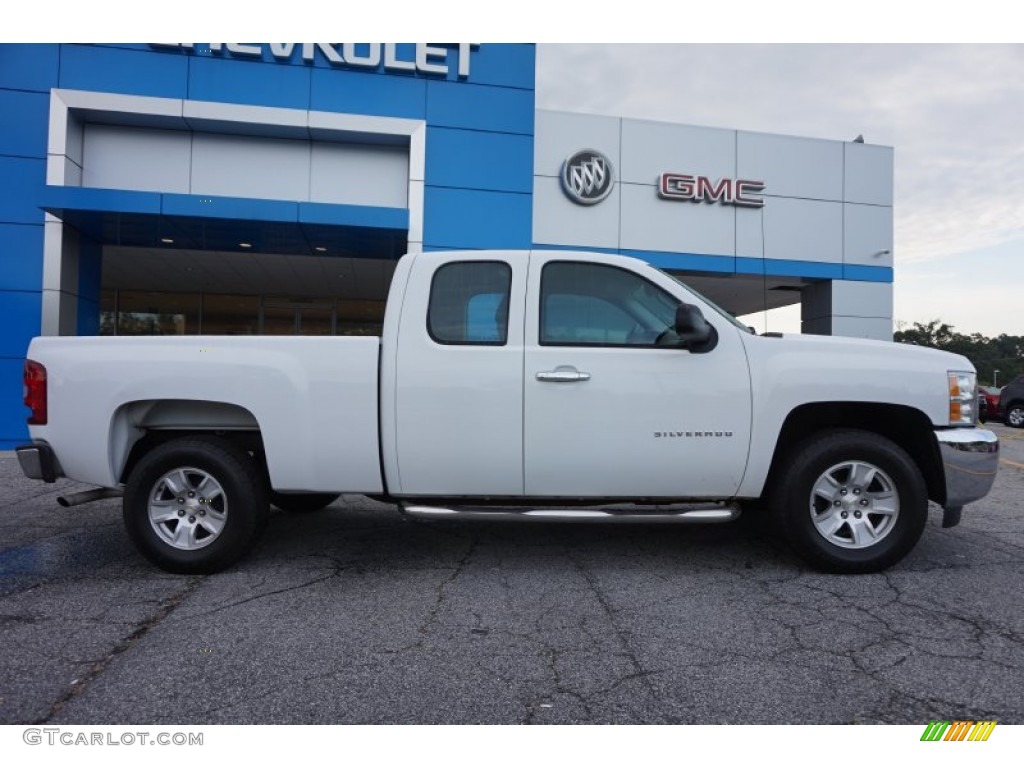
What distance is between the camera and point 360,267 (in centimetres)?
1474

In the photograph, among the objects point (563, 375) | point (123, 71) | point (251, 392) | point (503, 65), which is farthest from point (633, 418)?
point (123, 71)

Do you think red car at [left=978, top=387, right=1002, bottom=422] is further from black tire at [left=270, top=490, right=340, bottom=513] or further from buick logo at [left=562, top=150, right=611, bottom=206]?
black tire at [left=270, top=490, right=340, bottom=513]

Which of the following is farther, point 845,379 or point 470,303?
point 470,303

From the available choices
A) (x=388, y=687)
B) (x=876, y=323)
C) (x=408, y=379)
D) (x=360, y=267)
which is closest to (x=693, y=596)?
(x=388, y=687)

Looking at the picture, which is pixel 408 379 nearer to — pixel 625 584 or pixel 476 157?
pixel 625 584

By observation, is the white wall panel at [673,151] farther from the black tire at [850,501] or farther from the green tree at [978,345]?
the green tree at [978,345]

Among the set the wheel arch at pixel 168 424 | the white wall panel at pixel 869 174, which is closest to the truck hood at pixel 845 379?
the wheel arch at pixel 168 424

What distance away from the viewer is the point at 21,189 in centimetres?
1022

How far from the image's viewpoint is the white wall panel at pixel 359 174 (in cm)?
1155
